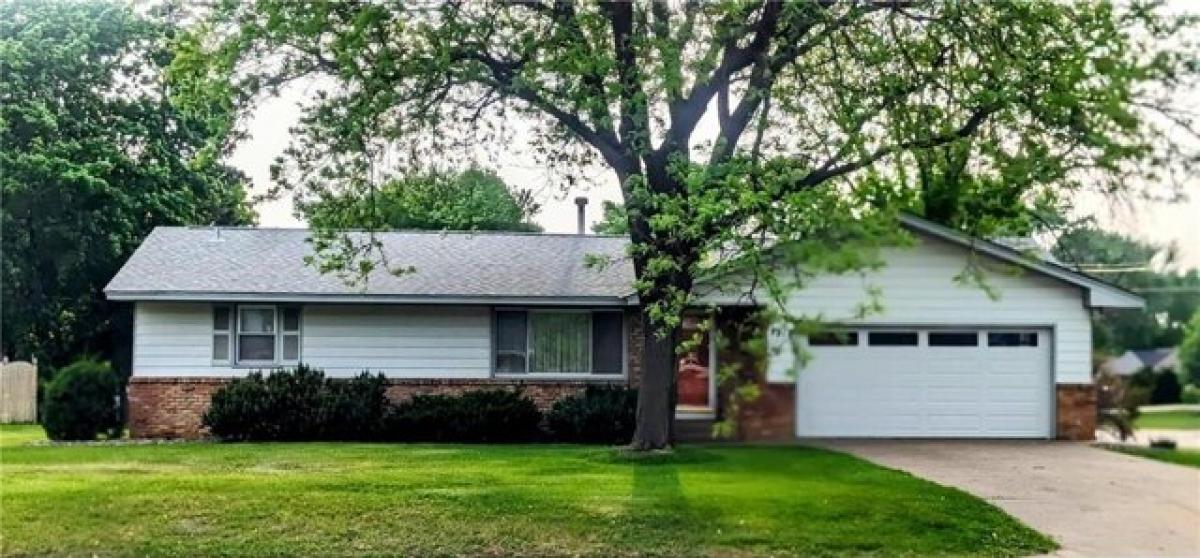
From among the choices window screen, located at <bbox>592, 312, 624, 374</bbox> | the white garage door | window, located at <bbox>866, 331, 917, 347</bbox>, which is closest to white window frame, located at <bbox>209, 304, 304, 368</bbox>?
window screen, located at <bbox>592, 312, 624, 374</bbox>

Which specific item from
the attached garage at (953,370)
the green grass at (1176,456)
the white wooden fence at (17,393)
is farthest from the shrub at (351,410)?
the green grass at (1176,456)

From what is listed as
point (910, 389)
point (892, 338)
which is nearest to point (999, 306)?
point (892, 338)

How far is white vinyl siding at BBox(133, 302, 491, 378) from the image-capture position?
20609mm

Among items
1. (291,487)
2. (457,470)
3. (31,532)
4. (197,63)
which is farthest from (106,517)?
(197,63)

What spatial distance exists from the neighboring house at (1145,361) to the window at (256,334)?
13777mm

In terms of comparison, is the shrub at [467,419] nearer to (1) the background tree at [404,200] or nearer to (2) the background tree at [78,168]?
(1) the background tree at [404,200]

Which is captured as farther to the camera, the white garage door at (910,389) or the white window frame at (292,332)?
the white window frame at (292,332)

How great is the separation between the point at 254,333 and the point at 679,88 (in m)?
10.7

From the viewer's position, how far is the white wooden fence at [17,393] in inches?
1067

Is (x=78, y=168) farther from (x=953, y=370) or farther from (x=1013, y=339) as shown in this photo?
(x=1013, y=339)

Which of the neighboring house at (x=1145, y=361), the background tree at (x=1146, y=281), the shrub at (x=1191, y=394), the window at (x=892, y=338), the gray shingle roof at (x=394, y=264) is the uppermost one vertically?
the gray shingle roof at (x=394, y=264)

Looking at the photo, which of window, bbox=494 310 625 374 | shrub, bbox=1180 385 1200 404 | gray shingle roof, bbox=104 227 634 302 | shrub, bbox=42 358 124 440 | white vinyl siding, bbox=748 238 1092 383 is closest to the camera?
shrub, bbox=1180 385 1200 404

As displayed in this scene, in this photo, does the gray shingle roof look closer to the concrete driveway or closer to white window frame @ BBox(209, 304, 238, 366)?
white window frame @ BBox(209, 304, 238, 366)

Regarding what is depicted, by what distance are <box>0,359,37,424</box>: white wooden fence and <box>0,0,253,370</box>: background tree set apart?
1625 mm
